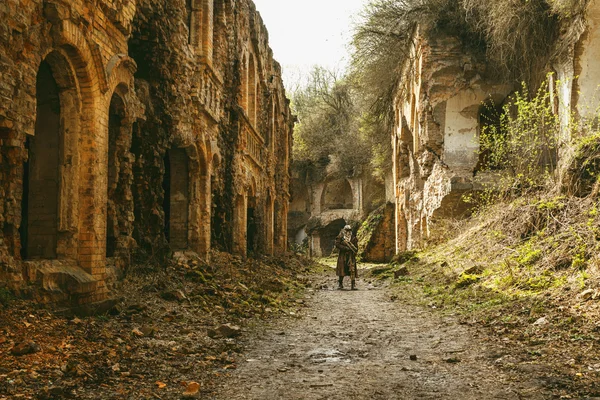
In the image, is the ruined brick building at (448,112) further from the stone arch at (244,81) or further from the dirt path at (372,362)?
the dirt path at (372,362)

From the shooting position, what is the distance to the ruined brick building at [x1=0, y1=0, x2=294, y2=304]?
5125mm

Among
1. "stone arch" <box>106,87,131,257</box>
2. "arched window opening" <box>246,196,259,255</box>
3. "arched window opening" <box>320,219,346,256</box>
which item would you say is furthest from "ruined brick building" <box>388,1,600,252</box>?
"arched window opening" <box>320,219,346,256</box>

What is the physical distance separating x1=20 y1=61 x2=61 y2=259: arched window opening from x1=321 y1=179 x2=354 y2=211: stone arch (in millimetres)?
33714

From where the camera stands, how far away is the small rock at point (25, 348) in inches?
161

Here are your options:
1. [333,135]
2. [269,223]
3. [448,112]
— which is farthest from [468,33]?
[333,135]

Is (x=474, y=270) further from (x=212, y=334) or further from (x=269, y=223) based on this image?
(x=269, y=223)

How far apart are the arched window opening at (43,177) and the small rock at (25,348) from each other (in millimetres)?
2143

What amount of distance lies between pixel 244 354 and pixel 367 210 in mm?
30418

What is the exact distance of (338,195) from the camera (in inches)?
1596

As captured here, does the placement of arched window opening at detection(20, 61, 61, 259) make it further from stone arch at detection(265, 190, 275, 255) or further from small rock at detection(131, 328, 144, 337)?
stone arch at detection(265, 190, 275, 255)

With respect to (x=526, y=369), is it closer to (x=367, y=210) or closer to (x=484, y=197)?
(x=484, y=197)

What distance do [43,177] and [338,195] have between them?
3491 cm

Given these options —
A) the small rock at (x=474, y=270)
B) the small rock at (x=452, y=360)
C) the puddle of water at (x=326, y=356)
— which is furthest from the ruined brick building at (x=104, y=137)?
the small rock at (x=474, y=270)

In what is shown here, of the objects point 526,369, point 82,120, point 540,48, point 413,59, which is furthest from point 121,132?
point 413,59
